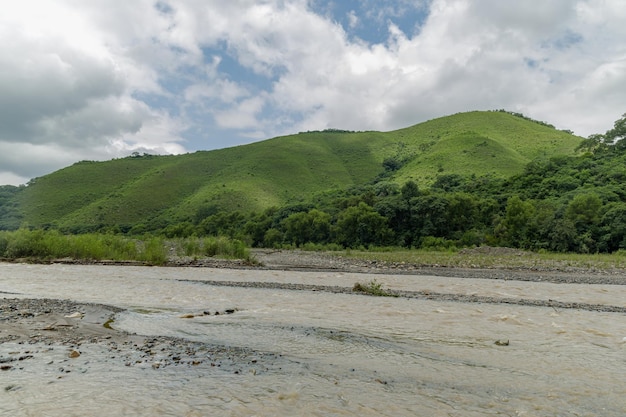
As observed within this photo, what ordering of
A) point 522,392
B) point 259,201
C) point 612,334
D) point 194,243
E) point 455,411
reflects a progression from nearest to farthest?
point 455,411
point 522,392
point 612,334
point 194,243
point 259,201

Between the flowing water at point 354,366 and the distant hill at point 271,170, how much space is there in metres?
88.9

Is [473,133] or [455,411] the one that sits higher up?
[473,133]

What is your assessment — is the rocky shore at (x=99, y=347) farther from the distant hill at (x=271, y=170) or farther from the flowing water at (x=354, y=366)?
the distant hill at (x=271, y=170)

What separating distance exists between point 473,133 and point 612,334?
126 m

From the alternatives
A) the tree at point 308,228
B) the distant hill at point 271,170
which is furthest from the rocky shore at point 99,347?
the distant hill at point 271,170

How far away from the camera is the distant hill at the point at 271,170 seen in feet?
369

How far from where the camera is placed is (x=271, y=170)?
136125mm

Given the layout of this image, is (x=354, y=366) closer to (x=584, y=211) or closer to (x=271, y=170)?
(x=584, y=211)

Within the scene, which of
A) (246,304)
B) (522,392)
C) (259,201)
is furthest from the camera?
(259,201)

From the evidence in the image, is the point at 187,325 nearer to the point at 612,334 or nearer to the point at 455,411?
the point at 455,411

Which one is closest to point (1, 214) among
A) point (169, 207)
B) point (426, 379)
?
point (169, 207)

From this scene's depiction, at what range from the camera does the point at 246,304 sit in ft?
64.1

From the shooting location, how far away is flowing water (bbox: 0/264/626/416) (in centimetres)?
729

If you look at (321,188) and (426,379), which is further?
(321,188)
